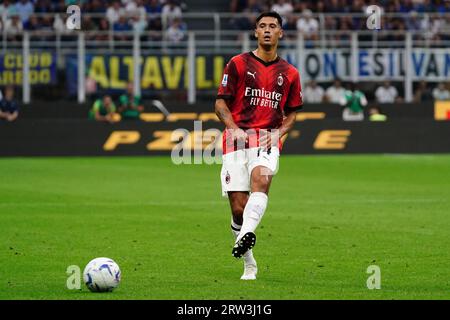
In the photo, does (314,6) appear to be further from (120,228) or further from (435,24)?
(120,228)

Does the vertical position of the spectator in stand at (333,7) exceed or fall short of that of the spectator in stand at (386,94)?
it exceeds it

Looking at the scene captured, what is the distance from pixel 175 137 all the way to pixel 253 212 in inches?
813

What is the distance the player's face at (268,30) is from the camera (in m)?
11.1

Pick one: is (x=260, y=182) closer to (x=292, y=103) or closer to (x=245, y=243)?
(x=245, y=243)

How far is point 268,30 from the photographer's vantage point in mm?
11055

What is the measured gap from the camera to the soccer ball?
9977 mm

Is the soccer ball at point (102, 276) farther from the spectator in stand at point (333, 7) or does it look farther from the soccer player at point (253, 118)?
the spectator in stand at point (333, 7)

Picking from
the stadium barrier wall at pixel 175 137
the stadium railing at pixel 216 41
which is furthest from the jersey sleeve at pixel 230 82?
the stadium railing at pixel 216 41

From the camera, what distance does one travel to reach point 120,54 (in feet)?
119

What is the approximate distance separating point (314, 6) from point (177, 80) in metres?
5.72

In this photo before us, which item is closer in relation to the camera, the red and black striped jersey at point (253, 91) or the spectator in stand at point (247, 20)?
the red and black striped jersey at point (253, 91)

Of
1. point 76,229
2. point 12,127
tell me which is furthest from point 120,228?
point 12,127

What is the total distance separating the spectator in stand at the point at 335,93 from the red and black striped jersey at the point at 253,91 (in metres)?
26.5

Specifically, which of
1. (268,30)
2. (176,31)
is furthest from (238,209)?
(176,31)
